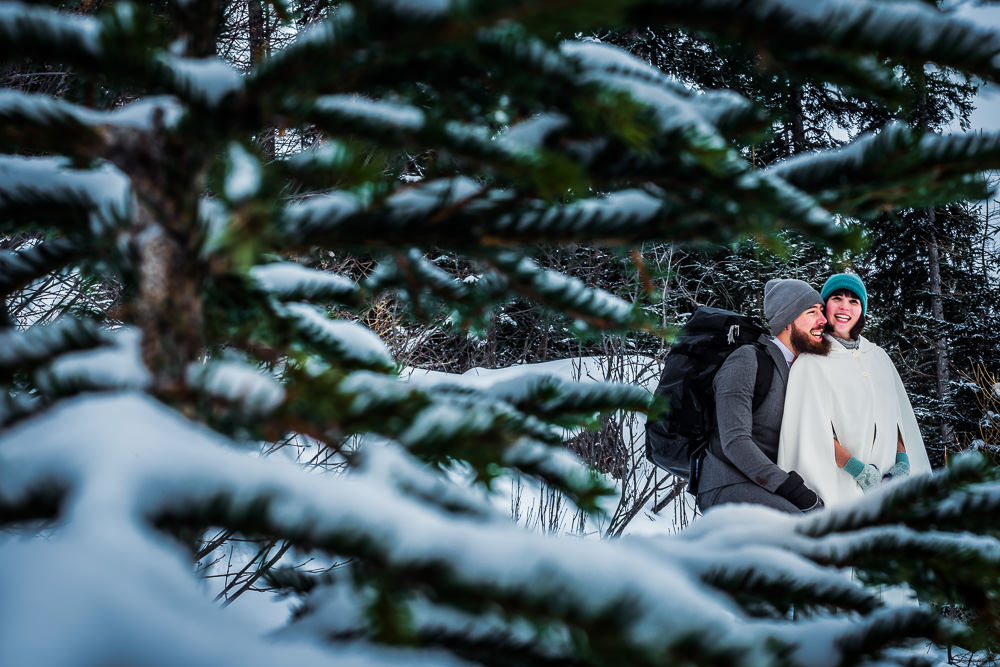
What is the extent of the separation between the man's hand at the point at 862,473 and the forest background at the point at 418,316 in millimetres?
2586

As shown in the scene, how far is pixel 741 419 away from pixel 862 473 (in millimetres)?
710

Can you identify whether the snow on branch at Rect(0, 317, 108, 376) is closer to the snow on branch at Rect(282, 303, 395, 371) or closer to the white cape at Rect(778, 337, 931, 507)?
the snow on branch at Rect(282, 303, 395, 371)

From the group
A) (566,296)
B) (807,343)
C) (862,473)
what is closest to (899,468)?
(862,473)

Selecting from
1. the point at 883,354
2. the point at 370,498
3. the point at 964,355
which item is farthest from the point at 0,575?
the point at 964,355

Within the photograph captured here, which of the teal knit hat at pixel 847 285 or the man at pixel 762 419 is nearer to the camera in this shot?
the man at pixel 762 419

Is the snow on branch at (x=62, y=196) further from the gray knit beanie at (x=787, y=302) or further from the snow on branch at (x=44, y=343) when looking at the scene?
the gray knit beanie at (x=787, y=302)

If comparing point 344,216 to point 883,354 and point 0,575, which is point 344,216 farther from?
point 883,354

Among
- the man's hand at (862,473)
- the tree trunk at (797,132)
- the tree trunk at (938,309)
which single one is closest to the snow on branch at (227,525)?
the man's hand at (862,473)

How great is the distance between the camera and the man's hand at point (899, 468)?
3.21 m

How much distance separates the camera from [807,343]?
3271mm

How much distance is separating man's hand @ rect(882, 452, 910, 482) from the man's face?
0.68 meters

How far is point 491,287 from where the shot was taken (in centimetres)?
92

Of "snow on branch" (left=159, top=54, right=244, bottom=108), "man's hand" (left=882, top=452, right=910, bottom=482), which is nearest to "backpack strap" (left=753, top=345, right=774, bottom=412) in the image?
"man's hand" (left=882, top=452, right=910, bottom=482)

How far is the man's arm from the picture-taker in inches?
113
